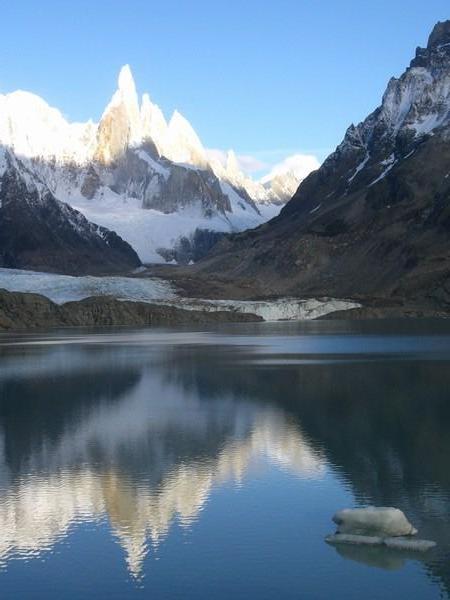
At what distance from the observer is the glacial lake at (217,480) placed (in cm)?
1877

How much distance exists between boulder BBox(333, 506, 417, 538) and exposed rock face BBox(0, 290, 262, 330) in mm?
110140

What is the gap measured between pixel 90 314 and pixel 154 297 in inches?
937

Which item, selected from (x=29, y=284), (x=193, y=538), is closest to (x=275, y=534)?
(x=193, y=538)

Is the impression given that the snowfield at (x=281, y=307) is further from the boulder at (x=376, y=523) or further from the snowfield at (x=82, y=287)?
the boulder at (x=376, y=523)

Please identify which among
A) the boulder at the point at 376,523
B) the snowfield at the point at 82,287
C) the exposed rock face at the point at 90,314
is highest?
the snowfield at the point at 82,287

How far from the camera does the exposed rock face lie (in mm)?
131750

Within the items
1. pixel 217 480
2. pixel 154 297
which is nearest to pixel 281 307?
pixel 154 297

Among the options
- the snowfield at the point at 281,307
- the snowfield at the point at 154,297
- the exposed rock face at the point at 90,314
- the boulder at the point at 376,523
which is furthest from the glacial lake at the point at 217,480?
the snowfield at the point at 281,307

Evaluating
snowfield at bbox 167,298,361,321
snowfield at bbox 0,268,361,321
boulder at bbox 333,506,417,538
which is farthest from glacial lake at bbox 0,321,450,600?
snowfield at bbox 167,298,361,321

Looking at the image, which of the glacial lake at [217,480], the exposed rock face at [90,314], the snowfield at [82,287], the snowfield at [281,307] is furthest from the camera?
the snowfield at [281,307]

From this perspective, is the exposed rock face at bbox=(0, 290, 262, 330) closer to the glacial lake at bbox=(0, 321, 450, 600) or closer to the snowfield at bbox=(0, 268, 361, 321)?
the snowfield at bbox=(0, 268, 361, 321)

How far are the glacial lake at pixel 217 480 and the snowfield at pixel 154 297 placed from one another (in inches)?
4064

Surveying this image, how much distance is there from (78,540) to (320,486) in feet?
23.6

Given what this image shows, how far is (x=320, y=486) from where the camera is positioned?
25531 millimetres
